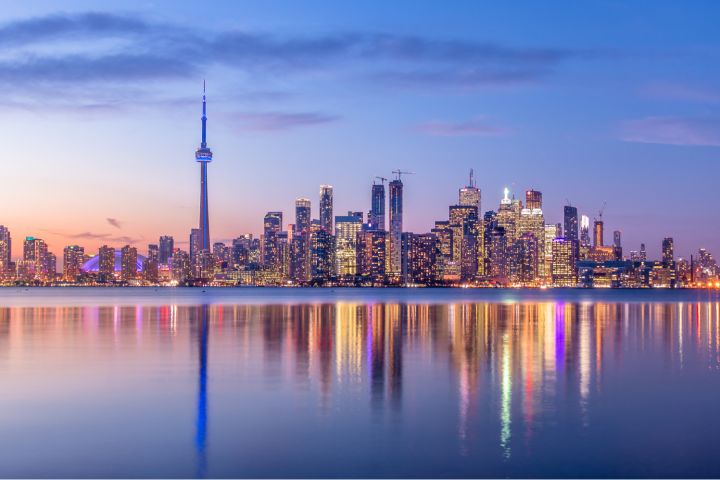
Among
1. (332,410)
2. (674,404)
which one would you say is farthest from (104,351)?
(674,404)

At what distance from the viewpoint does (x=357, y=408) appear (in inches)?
1174

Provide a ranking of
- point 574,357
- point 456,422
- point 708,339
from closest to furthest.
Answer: point 456,422
point 574,357
point 708,339

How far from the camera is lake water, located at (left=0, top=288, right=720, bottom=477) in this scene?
71.6 ft

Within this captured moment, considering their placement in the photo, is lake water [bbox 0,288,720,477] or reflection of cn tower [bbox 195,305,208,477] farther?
reflection of cn tower [bbox 195,305,208,477]

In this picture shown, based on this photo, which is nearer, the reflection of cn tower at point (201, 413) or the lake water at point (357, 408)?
the lake water at point (357, 408)

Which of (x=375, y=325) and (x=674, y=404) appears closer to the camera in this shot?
(x=674, y=404)

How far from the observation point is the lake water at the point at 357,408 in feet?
71.6

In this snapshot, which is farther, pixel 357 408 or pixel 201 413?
pixel 357 408

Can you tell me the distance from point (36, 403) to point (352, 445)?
14.4 meters

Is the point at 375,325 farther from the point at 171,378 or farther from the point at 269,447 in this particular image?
the point at 269,447

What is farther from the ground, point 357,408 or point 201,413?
point 357,408

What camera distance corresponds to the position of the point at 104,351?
5306cm

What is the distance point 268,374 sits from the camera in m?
40.4

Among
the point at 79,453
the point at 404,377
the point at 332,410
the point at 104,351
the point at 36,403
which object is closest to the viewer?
the point at 79,453
